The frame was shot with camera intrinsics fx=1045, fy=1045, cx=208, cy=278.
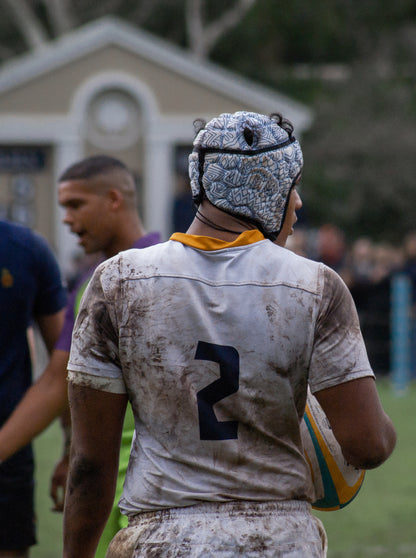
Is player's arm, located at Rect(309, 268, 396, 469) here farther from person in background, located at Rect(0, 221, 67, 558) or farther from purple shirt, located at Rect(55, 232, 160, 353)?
person in background, located at Rect(0, 221, 67, 558)

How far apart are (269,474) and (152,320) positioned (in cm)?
46

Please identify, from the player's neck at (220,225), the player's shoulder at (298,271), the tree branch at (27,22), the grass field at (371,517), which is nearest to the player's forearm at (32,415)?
the player's neck at (220,225)

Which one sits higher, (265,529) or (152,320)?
(152,320)

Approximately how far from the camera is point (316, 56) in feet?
140

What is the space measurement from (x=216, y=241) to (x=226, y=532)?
690 millimetres

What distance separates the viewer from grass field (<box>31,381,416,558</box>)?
6.88 m

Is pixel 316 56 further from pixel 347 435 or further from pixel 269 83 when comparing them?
pixel 347 435

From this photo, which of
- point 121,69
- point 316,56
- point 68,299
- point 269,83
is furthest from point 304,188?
point 68,299

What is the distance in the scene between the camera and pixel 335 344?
2.46 m

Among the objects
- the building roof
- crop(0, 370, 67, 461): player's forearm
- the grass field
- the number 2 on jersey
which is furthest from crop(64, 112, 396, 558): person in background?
the building roof

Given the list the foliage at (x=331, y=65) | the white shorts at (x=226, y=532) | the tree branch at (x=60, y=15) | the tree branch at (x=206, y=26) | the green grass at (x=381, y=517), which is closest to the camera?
the white shorts at (x=226, y=532)

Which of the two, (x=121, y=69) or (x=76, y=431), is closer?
(x=76, y=431)

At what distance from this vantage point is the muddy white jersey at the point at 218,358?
8.03ft

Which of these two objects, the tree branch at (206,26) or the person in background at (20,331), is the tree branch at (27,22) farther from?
the person in background at (20,331)
